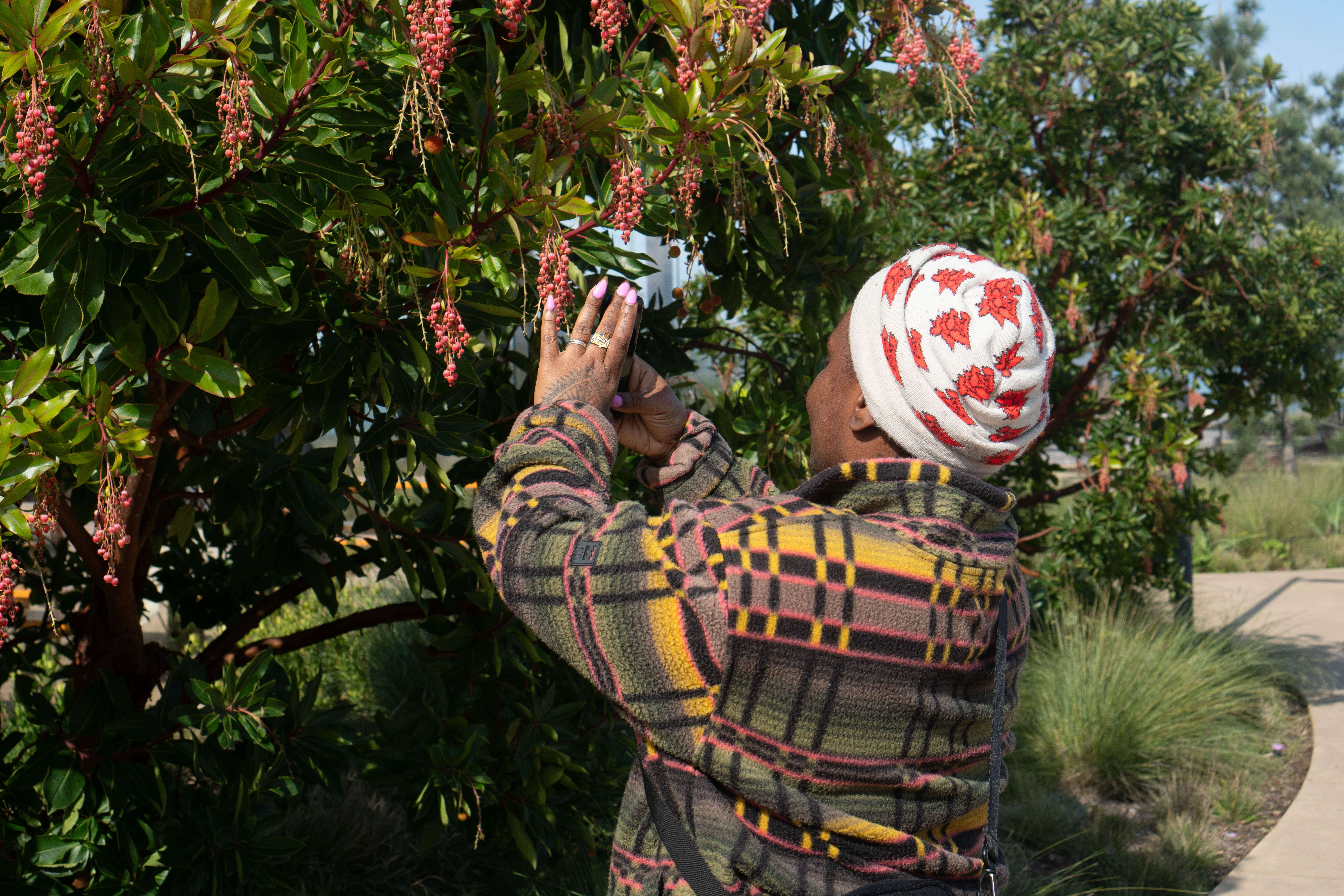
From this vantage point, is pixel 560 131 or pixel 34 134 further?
pixel 560 131

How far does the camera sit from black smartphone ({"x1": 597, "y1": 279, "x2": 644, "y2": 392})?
4.76 ft

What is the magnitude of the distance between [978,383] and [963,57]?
1.22 metres

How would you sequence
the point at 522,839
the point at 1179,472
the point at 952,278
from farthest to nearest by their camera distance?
the point at 1179,472 → the point at 522,839 → the point at 952,278

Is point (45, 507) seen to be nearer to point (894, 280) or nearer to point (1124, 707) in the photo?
point (894, 280)

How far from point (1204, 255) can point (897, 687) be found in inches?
215

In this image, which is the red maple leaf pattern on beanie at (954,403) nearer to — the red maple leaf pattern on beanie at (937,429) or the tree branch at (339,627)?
the red maple leaf pattern on beanie at (937,429)

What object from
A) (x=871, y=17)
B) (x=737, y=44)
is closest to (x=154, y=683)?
(x=737, y=44)

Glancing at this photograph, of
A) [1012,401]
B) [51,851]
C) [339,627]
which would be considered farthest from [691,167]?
[51,851]

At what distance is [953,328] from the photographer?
4.18 ft

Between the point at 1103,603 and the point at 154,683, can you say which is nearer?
the point at 154,683

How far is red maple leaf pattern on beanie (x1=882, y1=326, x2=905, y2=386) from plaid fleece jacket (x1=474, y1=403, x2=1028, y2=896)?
0.11 meters

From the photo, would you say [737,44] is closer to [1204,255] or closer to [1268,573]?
[1204,255]

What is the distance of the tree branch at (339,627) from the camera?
276 centimetres

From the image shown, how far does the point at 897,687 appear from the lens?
1242 millimetres
